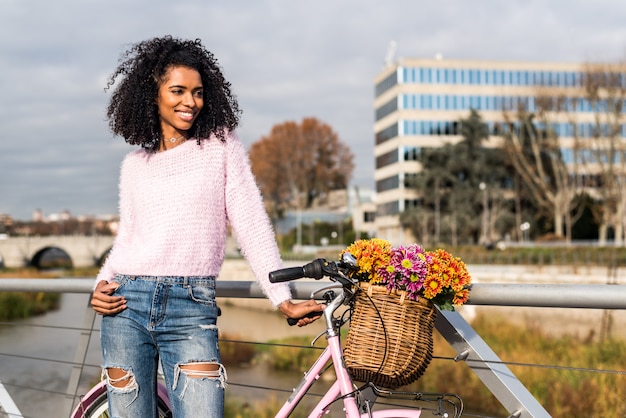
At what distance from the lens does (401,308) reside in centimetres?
240

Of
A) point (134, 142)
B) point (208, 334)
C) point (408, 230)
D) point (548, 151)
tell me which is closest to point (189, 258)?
point (208, 334)

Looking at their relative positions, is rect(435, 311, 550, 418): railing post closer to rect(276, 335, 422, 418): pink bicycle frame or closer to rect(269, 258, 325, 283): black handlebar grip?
rect(276, 335, 422, 418): pink bicycle frame

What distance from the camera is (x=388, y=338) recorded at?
2.36 metres

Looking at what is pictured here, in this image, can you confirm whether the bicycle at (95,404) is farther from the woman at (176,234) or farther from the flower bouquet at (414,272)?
the flower bouquet at (414,272)

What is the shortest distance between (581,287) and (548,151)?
56.5m

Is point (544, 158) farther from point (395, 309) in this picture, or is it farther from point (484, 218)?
point (395, 309)

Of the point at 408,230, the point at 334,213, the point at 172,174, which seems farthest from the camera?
the point at 334,213

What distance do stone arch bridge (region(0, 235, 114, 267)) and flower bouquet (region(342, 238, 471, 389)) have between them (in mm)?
72448

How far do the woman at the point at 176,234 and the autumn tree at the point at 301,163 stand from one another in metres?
70.8

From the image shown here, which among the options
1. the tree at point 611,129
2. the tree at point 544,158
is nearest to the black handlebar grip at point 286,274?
the tree at point 611,129

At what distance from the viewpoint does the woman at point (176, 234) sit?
2611 millimetres

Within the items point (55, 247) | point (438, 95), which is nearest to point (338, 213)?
point (438, 95)

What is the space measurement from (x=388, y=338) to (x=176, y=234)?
0.72 metres

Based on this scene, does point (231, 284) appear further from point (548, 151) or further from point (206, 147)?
point (548, 151)
